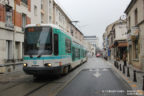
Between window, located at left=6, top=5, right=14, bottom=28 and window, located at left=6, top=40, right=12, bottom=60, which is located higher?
window, located at left=6, top=5, right=14, bottom=28

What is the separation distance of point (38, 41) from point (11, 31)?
7.88 m

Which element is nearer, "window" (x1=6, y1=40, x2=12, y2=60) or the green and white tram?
the green and white tram

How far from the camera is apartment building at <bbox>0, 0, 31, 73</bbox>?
1496cm

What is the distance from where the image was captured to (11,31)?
54.0ft

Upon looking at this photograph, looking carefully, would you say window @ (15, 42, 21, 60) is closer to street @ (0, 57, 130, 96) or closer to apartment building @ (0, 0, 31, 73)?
apartment building @ (0, 0, 31, 73)

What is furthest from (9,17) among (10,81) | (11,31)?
(10,81)

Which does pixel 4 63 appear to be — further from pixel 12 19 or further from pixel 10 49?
pixel 12 19

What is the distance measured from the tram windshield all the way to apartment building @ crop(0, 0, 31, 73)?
5.34 metres

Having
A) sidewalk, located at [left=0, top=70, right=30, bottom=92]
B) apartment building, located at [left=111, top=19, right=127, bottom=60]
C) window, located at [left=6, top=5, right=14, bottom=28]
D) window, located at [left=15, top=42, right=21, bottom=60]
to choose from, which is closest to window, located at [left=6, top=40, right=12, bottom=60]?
window, located at [left=15, top=42, right=21, bottom=60]

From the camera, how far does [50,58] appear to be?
9.62 metres

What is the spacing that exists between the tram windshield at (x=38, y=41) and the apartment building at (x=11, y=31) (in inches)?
210

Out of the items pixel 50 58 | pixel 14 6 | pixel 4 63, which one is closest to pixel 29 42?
pixel 50 58

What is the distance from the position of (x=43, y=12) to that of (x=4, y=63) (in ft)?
47.9

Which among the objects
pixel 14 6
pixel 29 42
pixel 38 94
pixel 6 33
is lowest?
pixel 38 94
